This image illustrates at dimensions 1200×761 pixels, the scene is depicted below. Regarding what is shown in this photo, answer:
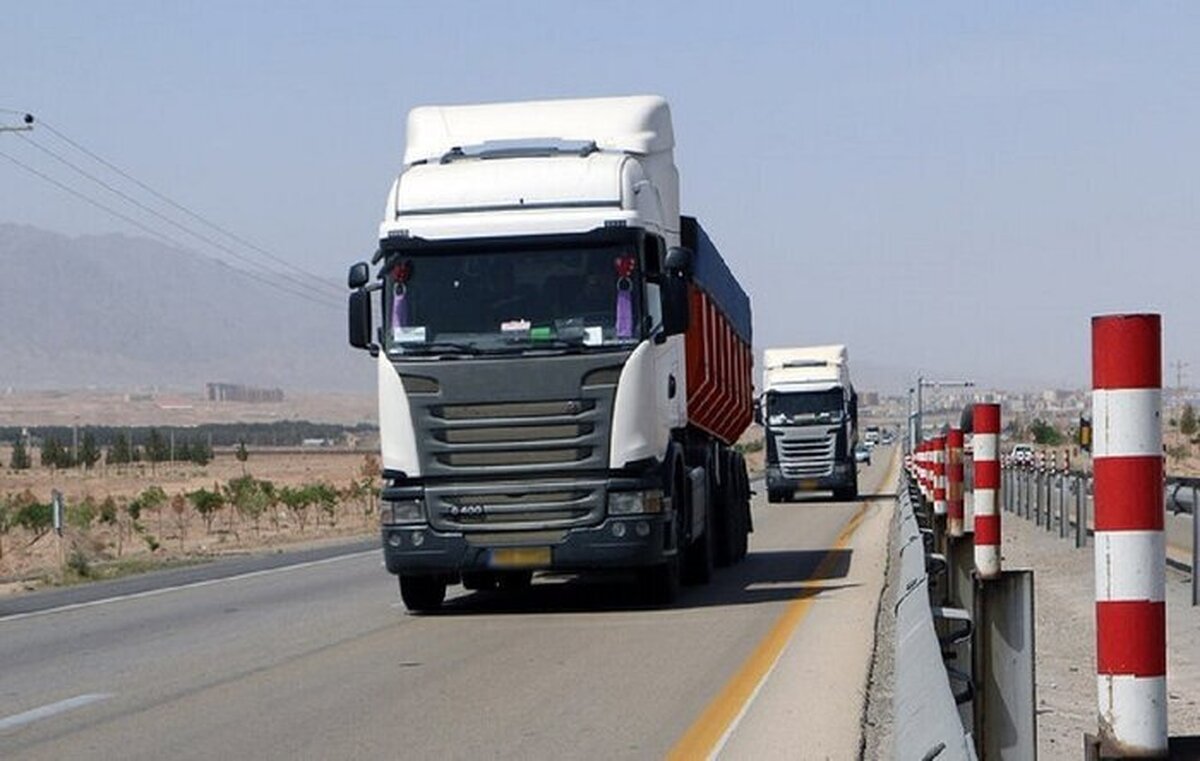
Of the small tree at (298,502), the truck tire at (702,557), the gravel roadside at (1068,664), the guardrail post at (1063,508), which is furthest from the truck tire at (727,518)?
the small tree at (298,502)

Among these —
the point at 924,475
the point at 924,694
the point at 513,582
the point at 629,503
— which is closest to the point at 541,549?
the point at 629,503

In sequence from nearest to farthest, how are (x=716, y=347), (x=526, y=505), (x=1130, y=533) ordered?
(x=1130, y=533) → (x=526, y=505) → (x=716, y=347)

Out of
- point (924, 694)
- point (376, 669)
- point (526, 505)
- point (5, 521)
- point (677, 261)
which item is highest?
point (677, 261)

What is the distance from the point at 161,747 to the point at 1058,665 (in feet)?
22.1

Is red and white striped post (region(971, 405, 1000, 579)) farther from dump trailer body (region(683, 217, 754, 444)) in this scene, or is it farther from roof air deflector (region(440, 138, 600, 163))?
roof air deflector (region(440, 138, 600, 163))

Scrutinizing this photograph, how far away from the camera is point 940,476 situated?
21.3 m

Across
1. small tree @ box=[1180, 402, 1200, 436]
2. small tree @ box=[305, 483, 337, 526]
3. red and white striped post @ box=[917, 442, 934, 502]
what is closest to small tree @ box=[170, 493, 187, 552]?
small tree @ box=[305, 483, 337, 526]

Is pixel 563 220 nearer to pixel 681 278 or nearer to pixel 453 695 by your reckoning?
pixel 681 278

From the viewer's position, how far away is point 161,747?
34.4 ft

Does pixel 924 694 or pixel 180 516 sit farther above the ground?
pixel 924 694

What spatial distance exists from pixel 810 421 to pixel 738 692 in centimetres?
3717

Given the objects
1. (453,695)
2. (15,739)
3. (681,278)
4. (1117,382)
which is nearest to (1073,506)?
(681,278)

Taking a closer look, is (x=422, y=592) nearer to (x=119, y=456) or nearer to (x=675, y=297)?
(x=675, y=297)

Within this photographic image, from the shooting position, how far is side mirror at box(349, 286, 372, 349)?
17281 mm
